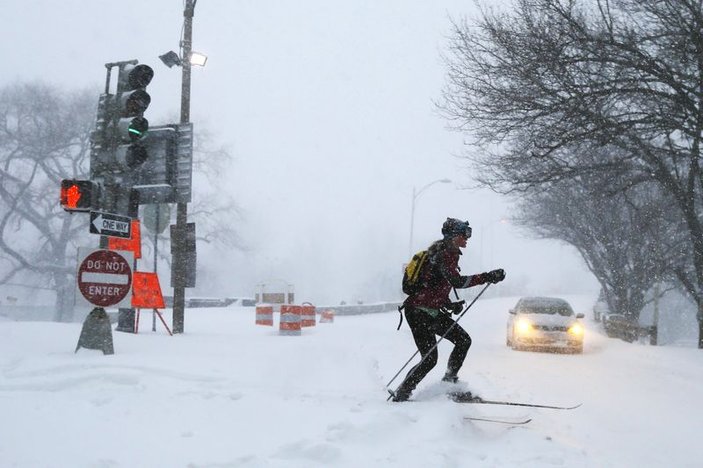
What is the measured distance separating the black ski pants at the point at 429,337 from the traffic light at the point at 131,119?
4131mm

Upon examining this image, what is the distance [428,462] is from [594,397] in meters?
4.79

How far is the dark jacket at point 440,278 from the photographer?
219 inches

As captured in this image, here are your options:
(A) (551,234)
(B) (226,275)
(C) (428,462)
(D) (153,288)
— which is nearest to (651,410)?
(C) (428,462)

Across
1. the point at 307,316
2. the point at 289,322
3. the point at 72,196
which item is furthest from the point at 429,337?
the point at 307,316

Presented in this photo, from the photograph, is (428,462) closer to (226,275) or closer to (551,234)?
(551,234)

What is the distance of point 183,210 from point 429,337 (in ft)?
25.3

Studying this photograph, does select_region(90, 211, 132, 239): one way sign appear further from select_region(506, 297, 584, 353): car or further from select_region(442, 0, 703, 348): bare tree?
select_region(506, 297, 584, 353): car

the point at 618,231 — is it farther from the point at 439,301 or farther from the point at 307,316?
the point at 439,301

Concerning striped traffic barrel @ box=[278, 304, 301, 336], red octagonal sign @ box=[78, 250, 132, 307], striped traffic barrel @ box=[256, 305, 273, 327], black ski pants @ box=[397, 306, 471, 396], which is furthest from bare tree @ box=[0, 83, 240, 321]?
black ski pants @ box=[397, 306, 471, 396]

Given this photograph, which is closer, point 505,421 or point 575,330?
point 505,421

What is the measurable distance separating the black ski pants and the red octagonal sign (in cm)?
394

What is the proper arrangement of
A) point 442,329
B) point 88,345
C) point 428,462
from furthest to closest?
1. point 88,345
2. point 442,329
3. point 428,462

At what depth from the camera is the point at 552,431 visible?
547 cm

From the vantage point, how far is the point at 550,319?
14.9 meters
